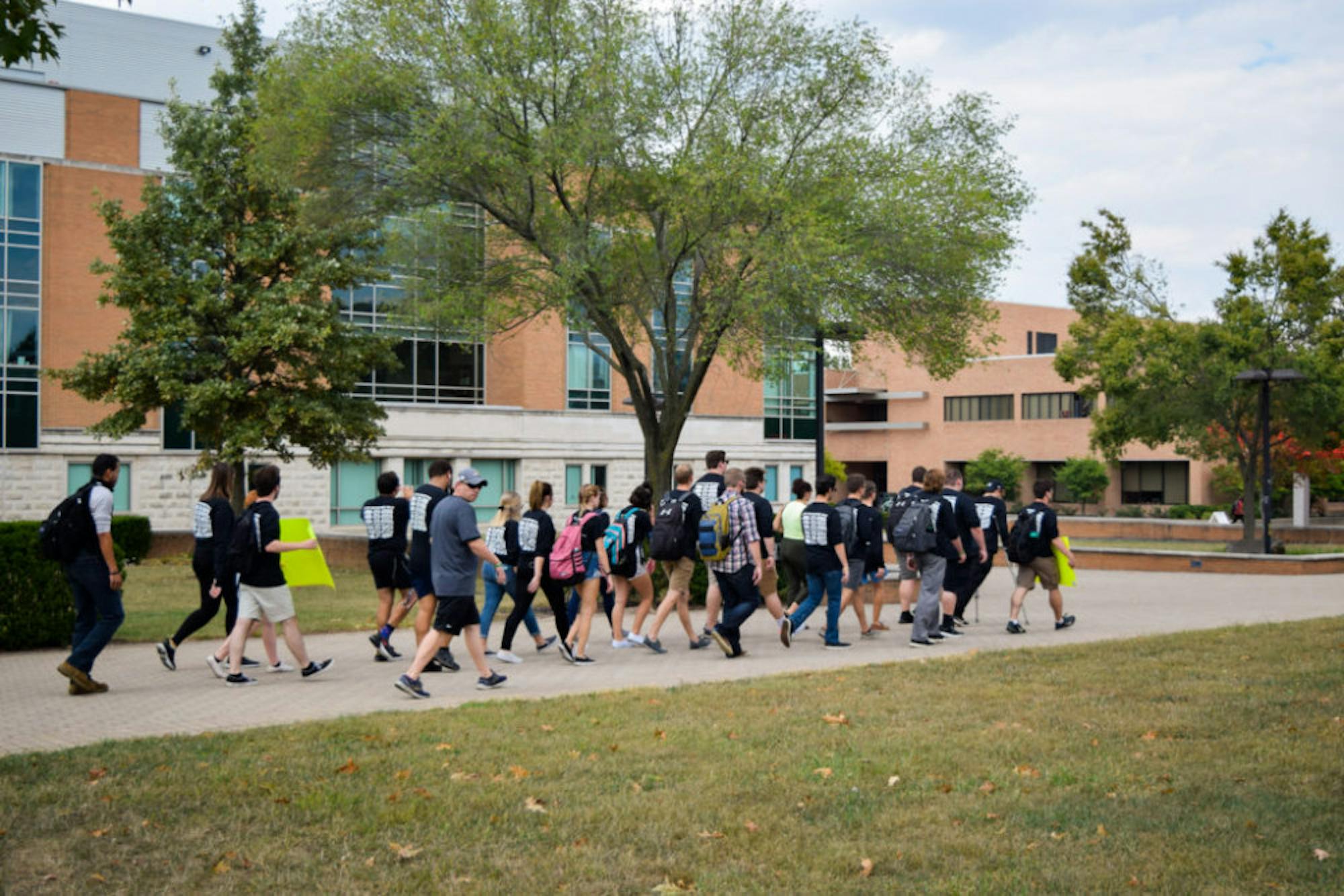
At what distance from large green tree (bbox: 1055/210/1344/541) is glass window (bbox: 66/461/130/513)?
27375 millimetres

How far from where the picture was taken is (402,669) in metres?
11.8

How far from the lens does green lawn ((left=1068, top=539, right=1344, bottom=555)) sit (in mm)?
31973

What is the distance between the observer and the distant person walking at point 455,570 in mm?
10156

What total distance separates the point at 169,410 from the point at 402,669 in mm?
27786

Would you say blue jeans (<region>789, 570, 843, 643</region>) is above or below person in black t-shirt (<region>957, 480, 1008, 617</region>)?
below

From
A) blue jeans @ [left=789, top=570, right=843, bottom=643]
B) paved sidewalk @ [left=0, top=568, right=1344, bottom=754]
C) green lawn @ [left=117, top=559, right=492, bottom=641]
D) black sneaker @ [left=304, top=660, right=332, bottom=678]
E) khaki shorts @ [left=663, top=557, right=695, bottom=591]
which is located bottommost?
green lawn @ [left=117, top=559, right=492, bottom=641]

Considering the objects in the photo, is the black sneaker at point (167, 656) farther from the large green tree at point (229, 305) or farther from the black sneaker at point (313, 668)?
the large green tree at point (229, 305)

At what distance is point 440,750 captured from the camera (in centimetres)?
761

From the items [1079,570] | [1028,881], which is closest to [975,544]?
[1028,881]

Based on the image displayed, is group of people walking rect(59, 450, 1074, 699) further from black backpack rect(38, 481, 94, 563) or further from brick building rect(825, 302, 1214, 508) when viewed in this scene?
brick building rect(825, 302, 1214, 508)

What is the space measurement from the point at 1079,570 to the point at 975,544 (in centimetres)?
1327

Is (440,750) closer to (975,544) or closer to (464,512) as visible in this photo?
(464,512)

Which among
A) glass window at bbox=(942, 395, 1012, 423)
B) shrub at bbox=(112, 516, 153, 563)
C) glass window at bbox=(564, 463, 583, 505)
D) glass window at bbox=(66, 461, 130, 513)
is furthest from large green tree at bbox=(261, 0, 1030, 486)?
glass window at bbox=(942, 395, 1012, 423)

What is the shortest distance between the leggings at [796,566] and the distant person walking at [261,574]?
17.6 feet
